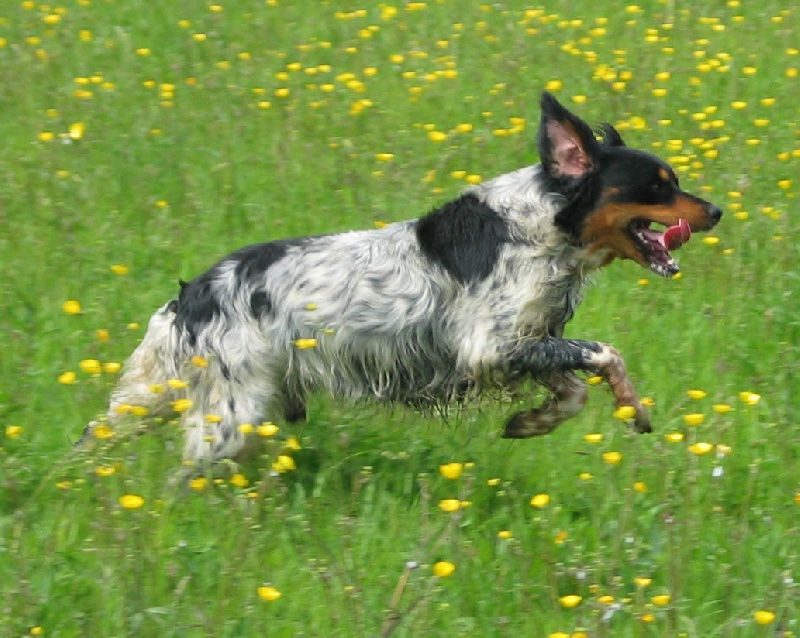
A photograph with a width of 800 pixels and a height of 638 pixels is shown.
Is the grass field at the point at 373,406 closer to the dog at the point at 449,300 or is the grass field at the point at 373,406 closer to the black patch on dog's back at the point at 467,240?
the dog at the point at 449,300

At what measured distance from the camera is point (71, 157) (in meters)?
8.04

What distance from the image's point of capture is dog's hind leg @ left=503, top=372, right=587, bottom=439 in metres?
5.29

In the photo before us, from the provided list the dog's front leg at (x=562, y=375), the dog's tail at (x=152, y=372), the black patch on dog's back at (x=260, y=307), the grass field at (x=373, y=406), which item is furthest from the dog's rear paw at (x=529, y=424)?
the dog's tail at (x=152, y=372)

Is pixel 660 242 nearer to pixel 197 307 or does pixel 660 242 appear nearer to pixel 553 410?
pixel 553 410

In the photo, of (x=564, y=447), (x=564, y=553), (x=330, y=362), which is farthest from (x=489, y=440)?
(x=564, y=553)

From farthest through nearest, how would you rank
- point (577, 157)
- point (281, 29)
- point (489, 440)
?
1. point (281, 29)
2. point (489, 440)
3. point (577, 157)

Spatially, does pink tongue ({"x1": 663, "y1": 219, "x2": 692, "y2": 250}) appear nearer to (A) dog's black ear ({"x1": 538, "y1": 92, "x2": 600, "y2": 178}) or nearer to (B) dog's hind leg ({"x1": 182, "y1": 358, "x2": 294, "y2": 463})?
(A) dog's black ear ({"x1": 538, "y1": 92, "x2": 600, "y2": 178})

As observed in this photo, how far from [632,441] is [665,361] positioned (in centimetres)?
132

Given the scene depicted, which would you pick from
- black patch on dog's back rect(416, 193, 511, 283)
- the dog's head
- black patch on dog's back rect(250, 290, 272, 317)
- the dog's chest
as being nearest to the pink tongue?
the dog's head

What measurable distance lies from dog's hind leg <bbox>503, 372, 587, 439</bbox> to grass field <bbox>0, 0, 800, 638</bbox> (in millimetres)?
122

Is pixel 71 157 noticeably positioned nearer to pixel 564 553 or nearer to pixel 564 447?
pixel 564 447

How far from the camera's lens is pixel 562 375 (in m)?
5.25

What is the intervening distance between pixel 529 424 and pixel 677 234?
36.4 inches

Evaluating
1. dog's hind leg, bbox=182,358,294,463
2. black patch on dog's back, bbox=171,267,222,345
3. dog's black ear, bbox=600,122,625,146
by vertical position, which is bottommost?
dog's hind leg, bbox=182,358,294,463
